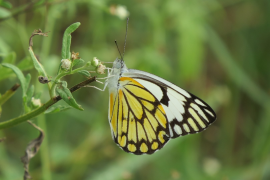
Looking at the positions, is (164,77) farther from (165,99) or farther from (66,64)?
(66,64)

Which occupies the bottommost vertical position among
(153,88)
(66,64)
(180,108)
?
(66,64)

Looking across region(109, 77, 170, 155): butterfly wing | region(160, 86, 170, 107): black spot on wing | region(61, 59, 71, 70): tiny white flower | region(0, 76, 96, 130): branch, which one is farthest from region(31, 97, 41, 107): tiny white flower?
region(160, 86, 170, 107): black spot on wing

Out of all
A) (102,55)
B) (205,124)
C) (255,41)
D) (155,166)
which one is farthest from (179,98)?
(255,41)

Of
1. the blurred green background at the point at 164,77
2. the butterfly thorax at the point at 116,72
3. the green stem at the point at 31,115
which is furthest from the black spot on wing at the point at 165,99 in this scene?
the green stem at the point at 31,115

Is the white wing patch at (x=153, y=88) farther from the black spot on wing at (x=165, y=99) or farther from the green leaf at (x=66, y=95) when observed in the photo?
the green leaf at (x=66, y=95)

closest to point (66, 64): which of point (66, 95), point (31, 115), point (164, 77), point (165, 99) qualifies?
point (66, 95)
